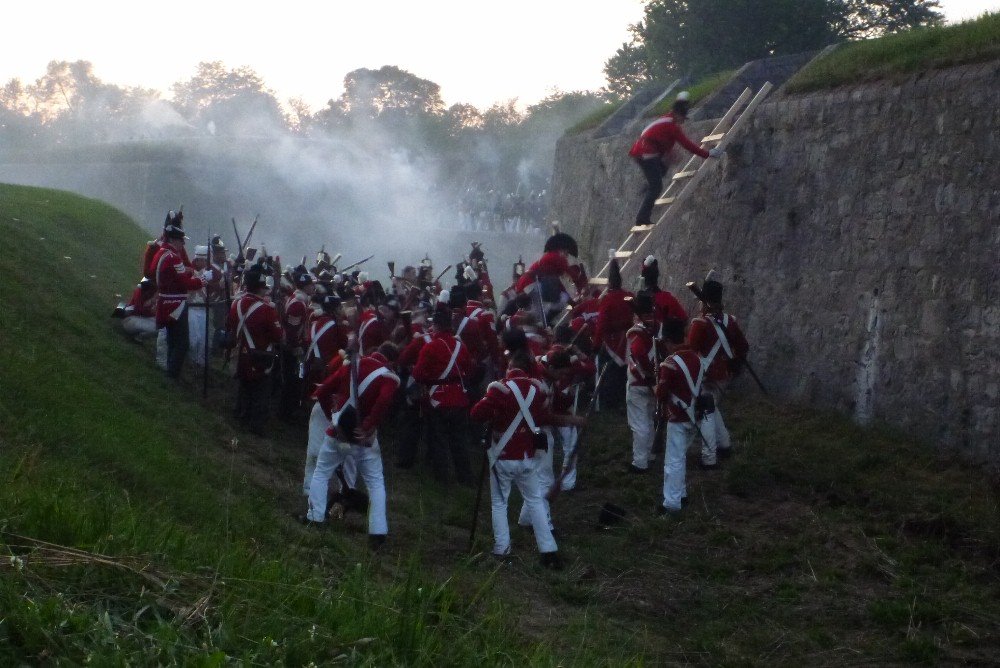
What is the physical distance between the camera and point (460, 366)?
1262 centimetres

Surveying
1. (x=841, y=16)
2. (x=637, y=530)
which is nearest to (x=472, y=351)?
(x=637, y=530)

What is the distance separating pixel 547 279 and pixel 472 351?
101 inches

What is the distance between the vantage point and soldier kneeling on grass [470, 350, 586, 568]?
385 inches

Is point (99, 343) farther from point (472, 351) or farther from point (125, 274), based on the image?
point (125, 274)

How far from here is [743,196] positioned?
15.7 metres

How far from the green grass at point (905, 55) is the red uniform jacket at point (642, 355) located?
435 cm

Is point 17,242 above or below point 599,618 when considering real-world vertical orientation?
above

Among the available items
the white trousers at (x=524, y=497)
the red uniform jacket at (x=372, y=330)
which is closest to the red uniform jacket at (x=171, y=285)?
the red uniform jacket at (x=372, y=330)

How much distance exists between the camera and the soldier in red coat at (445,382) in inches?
487

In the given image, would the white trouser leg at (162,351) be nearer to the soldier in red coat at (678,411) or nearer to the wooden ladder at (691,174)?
the wooden ladder at (691,174)

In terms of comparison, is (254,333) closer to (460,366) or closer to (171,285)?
(171,285)

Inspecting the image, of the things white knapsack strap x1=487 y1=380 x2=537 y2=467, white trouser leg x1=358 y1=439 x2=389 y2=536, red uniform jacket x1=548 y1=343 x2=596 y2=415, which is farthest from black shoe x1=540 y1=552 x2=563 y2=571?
red uniform jacket x1=548 y1=343 x2=596 y2=415

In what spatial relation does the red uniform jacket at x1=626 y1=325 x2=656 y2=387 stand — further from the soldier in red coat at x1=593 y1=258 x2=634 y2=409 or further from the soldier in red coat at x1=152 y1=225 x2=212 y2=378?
the soldier in red coat at x1=152 y1=225 x2=212 y2=378

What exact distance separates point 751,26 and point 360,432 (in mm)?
26766
